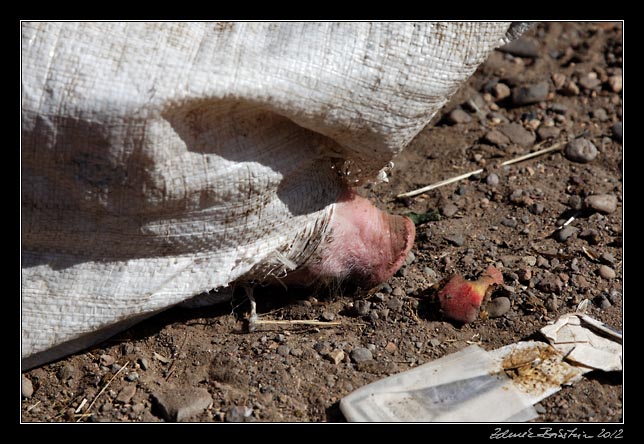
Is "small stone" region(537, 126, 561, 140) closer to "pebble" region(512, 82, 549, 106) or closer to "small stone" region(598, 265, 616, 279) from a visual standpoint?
"pebble" region(512, 82, 549, 106)

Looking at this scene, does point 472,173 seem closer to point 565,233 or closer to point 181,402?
point 565,233

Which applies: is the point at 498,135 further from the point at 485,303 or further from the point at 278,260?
the point at 278,260

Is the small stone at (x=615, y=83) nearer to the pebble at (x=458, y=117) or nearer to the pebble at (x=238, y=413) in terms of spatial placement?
the pebble at (x=458, y=117)

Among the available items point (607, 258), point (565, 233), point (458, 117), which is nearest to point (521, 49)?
point (458, 117)

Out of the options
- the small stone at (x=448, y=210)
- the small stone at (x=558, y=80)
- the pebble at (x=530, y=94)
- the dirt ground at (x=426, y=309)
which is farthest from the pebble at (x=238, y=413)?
the small stone at (x=558, y=80)

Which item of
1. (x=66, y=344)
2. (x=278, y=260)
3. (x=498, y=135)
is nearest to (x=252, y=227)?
(x=278, y=260)

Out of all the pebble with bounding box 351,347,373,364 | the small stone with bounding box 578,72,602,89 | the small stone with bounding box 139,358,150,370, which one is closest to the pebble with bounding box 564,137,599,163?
the small stone with bounding box 578,72,602,89

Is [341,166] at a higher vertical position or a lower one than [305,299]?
higher
